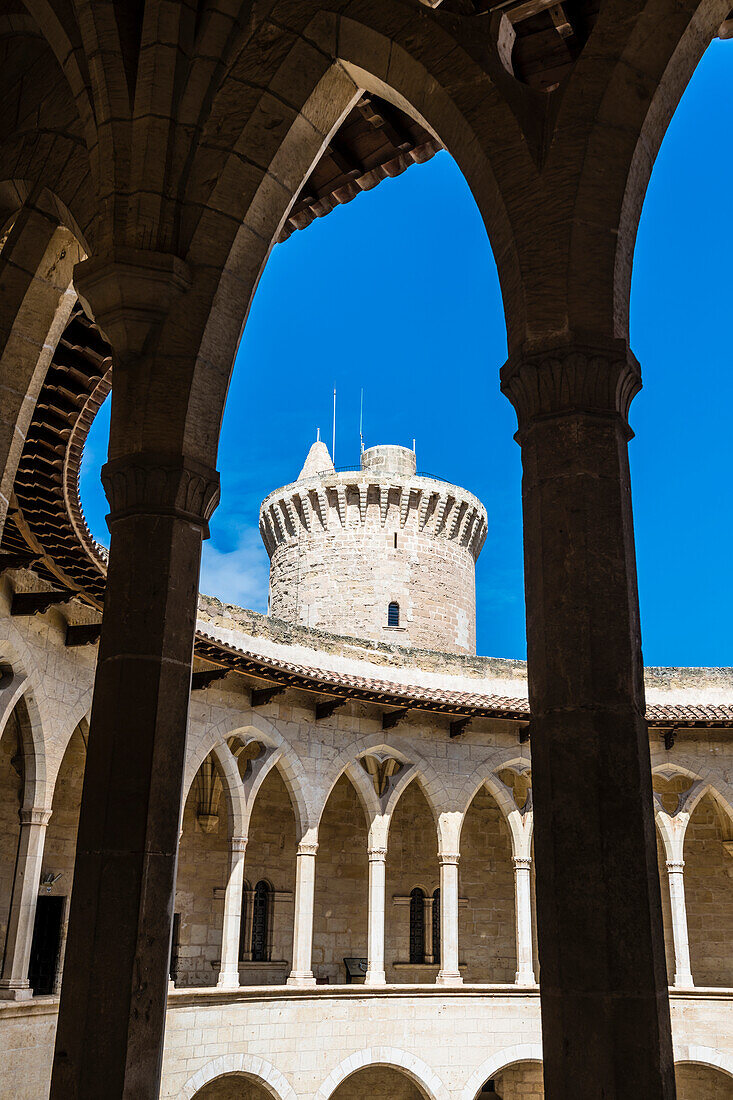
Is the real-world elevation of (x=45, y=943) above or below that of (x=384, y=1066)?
above

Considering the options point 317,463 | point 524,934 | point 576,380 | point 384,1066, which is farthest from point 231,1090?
point 317,463

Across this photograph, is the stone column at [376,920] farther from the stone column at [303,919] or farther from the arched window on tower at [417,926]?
the arched window on tower at [417,926]

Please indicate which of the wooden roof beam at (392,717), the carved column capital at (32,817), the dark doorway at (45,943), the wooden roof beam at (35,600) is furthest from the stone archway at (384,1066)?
the wooden roof beam at (35,600)

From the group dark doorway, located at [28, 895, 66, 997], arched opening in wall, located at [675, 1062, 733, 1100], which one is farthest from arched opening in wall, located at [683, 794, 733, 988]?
dark doorway, located at [28, 895, 66, 997]

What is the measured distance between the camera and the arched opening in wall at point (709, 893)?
22031 mm

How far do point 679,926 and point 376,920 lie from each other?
233 inches

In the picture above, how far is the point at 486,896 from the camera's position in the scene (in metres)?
22.7

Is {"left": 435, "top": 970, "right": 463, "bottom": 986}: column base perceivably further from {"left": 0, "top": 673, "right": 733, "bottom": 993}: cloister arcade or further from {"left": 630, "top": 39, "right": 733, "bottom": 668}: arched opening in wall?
{"left": 630, "top": 39, "right": 733, "bottom": 668}: arched opening in wall

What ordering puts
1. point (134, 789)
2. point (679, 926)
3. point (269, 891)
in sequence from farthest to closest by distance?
point (269, 891), point (679, 926), point (134, 789)

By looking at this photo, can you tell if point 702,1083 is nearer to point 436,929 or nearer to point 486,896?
point 486,896

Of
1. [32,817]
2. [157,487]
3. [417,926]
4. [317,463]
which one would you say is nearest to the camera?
[157,487]

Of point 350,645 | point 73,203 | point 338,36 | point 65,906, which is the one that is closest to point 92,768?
point 73,203

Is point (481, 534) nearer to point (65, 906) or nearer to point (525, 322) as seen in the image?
point (65, 906)

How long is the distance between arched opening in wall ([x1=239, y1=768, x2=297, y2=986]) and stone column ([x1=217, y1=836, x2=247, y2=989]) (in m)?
2.77
